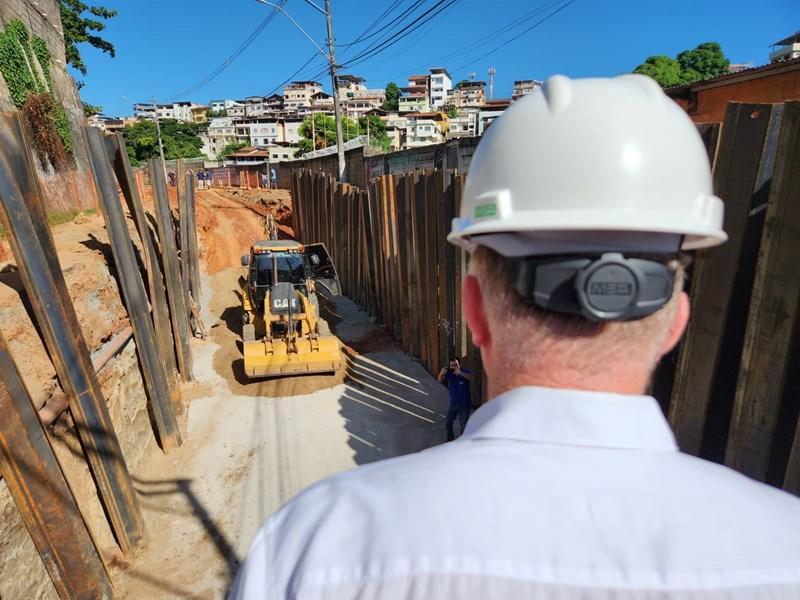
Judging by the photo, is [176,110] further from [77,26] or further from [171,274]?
[171,274]

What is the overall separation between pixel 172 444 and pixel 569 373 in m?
6.37

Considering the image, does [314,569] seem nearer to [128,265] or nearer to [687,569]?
[687,569]

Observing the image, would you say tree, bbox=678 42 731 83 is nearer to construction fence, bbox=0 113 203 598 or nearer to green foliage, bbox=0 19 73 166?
green foliage, bbox=0 19 73 166

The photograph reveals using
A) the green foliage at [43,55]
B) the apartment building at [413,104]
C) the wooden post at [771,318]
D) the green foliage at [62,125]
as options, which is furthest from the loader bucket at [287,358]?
the apartment building at [413,104]

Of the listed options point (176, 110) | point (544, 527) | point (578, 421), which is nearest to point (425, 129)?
point (578, 421)

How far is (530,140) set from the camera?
1076mm

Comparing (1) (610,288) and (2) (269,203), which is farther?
(2) (269,203)

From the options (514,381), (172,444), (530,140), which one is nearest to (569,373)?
(514,381)

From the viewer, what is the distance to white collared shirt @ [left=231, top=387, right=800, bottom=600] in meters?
0.72

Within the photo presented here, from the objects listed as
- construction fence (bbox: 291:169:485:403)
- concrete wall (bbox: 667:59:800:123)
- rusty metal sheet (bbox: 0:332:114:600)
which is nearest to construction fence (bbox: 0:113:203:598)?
rusty metal sheet (bbox: 0:332:114:600)

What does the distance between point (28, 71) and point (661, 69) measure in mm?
50448

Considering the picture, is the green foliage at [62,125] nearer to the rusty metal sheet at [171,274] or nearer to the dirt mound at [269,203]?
the rusty metal sheet at [171,274]

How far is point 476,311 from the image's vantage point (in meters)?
1.17

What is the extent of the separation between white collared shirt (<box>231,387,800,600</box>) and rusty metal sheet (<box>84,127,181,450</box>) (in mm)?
5620
